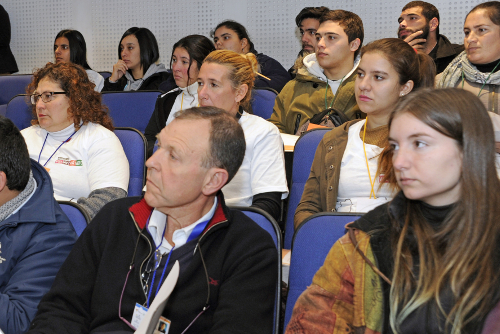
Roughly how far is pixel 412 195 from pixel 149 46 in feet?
14.3

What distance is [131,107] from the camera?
159 inches

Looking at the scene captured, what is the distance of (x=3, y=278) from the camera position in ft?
5.12

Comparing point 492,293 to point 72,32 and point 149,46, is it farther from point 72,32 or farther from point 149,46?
point 72,32

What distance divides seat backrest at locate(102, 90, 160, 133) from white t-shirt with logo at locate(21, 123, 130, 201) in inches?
50.9

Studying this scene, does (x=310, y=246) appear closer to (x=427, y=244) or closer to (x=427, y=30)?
(x=427, y=244)

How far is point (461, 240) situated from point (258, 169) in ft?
4.84

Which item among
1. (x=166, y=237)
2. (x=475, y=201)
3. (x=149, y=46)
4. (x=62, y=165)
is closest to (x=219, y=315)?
(x=166, y=237)

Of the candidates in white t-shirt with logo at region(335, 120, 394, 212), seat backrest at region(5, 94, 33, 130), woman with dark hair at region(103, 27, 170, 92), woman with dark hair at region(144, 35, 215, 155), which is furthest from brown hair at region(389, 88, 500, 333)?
woman with dark hair at region(103, 27, 170, 92)

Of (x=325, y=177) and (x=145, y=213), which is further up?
(x=145, y=213)

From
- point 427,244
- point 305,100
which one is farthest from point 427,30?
point 427,244

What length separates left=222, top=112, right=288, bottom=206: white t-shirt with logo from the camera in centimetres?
257

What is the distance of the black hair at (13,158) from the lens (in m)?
1.62

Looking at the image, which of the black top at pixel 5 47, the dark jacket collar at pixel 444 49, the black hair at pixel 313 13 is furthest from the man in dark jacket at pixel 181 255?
the black top at pixel 5 47

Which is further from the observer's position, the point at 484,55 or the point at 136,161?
the point at 484,55
